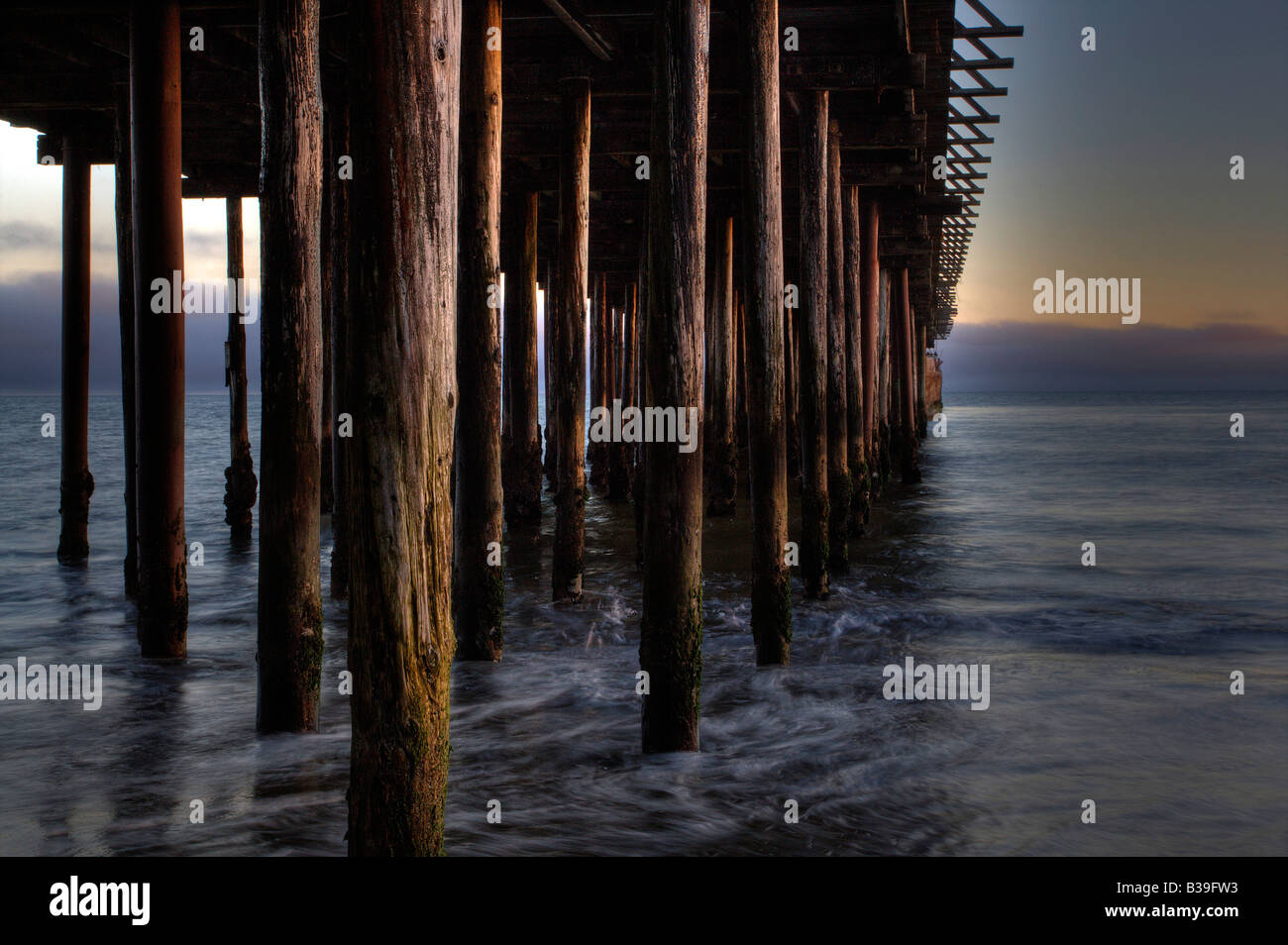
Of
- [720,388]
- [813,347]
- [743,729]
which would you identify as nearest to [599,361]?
[720,388]

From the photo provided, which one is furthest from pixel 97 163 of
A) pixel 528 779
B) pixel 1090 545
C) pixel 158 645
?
→ pixel 1090 545

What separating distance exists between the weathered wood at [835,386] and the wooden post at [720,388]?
10.2 feet

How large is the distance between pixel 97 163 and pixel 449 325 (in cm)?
792

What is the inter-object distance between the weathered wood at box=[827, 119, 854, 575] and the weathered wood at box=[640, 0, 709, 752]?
4.78 metres

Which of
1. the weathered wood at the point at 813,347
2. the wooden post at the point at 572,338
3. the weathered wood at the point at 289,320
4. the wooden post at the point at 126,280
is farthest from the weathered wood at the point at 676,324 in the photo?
the wooden post at the point at 126,280

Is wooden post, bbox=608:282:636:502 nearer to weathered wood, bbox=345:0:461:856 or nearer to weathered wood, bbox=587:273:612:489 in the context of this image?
weathered wood, bbox=587:273:612:489

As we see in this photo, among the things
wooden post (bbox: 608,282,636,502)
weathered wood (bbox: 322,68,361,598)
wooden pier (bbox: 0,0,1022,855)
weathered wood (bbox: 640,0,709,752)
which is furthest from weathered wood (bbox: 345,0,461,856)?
wooden post (bbox: 608,282,636,502)

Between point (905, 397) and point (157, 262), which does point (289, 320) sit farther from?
point (905, 397)

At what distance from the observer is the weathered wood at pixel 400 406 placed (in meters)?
2.52

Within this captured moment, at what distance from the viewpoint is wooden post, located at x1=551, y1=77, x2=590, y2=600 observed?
7.25m

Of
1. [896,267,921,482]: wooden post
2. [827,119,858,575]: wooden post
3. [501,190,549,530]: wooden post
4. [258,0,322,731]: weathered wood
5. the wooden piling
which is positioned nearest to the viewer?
[258,0,322,731]: weathered wood

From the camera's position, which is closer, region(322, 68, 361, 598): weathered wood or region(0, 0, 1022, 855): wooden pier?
region(0, 0, 1022, 855): wooden pier

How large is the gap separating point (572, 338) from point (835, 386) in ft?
7.78

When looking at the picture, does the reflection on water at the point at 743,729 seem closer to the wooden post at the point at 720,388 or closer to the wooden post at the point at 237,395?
the wooden post at the point at 237,395
